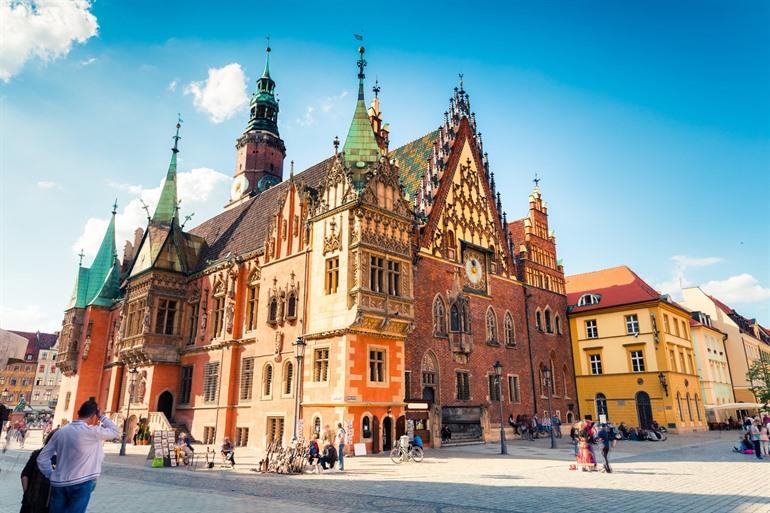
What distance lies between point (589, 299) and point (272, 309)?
2964 centimetres

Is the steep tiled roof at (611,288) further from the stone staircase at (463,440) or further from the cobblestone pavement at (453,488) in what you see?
the cobblestone pavement at (453,488)

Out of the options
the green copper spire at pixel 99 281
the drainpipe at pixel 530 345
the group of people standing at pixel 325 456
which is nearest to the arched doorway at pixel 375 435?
the group of people standing at pixel 325 456

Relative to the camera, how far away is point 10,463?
2178cm

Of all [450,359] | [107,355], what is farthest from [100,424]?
[107,355]

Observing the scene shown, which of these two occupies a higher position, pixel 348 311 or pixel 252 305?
pixel 252 305

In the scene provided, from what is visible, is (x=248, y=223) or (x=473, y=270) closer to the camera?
(x=473, y=270)

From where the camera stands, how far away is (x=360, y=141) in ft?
94.5

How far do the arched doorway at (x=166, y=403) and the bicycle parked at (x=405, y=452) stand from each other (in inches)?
849

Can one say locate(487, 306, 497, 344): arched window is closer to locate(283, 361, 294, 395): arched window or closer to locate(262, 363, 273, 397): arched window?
locate(283, 361, 294, 395): arched window

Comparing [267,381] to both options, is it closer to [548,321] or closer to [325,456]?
[325,456]

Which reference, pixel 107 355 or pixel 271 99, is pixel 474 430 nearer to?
pixel 107 355

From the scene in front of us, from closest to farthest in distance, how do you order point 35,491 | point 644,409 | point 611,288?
point 35,491
point 644,409
point 611,288

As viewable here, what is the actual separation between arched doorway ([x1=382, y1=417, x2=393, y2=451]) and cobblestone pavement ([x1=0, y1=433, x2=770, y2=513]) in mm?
3511

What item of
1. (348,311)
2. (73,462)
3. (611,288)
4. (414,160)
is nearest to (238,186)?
(414,160)
